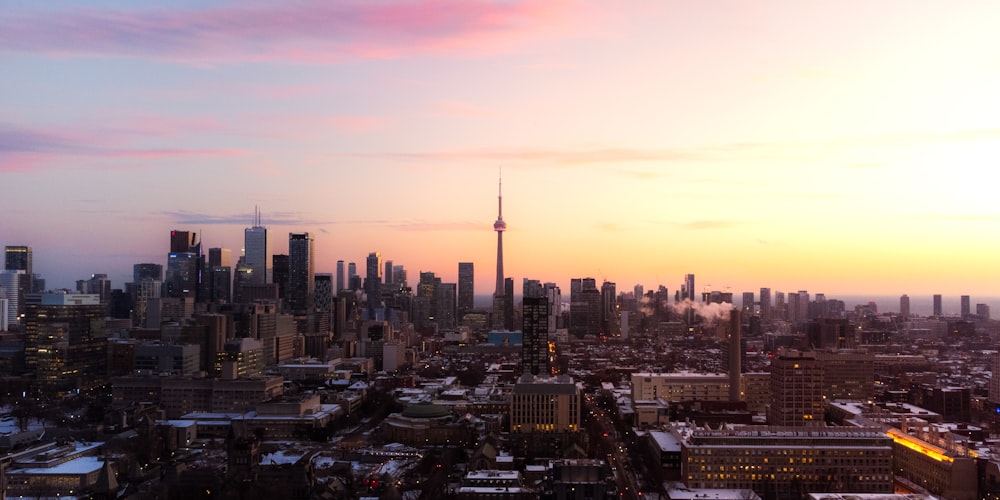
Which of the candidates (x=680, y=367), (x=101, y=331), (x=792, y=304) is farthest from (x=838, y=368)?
(x=792, y=304)

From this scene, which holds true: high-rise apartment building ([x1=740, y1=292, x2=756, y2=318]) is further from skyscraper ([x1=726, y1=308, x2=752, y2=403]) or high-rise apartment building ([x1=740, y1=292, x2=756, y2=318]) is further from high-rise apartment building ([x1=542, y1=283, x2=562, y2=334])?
skyscraper ([x1=726, y1=308, x2=752, y2=403])

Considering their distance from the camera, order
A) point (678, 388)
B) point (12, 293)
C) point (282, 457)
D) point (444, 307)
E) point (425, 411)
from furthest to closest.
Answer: point (444, 307) < point (12, 293) < point (678, 388) < point (425, 411) < point (282, 457)

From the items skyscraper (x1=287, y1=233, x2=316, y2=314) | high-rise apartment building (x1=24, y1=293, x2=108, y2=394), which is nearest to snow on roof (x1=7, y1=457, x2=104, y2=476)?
high-rise apartment building (x1=24, y1=293, x2=108, y2=394)

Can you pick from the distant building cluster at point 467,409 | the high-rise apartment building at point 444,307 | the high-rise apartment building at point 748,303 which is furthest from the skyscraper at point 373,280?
the high-rise apartment building at point 748,303

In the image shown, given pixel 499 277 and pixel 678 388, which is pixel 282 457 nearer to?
pixel 678 388

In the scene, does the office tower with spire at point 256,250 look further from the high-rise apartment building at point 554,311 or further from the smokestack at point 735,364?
the smokestack at point 735,364

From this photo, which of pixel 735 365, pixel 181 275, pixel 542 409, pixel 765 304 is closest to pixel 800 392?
pixel 735 365

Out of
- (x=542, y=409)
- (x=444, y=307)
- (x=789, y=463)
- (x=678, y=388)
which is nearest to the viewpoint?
(x=789, y=463)

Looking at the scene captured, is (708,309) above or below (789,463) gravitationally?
above
